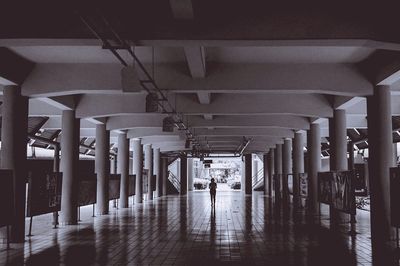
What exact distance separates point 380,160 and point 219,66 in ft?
14.5

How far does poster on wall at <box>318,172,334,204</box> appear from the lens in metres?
12.7

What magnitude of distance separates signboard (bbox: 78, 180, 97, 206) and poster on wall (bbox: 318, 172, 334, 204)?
7.54 metres

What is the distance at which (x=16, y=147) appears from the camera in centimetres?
1083

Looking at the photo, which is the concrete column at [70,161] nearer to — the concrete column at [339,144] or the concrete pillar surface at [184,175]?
the concrete column at [339,144]

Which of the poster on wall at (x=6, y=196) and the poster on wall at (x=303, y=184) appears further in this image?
the poster on wall at (x=303, y=184)

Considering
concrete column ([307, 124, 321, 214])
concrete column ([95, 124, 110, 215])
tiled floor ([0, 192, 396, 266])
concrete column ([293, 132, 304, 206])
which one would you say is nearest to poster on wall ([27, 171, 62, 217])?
tiled floor ([0, 192, 396, 266])

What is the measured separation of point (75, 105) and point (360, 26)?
10.2 meters

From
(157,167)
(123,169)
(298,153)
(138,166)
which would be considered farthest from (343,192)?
(157,167)

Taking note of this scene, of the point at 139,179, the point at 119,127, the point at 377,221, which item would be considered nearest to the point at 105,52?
the point at 377,221

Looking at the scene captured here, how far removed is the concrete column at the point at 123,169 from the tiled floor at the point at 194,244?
753 cm

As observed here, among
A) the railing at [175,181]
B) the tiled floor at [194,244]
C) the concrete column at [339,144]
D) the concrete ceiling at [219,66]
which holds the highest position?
the concrete ceiling at [219,66]

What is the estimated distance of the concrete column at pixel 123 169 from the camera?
2217cm

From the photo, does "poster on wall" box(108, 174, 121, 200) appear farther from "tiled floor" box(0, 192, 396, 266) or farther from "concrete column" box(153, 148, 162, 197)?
"concrete column" box(153, 148, 162, 197)

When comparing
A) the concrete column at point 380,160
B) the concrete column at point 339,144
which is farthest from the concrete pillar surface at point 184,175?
the concrete column at point 380,160
